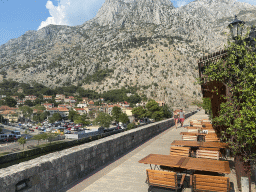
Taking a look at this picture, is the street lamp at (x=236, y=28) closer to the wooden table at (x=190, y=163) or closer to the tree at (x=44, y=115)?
the wooden table at (x=190, y=163)

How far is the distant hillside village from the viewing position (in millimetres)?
105356

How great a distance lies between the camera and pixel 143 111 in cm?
8781

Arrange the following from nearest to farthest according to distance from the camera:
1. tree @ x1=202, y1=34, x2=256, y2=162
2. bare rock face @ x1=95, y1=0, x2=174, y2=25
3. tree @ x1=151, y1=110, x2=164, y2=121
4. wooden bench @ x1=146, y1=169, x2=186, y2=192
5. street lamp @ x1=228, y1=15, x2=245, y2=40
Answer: tree @ x1=202, y1=34, x2=256, y2=162 → wooden bench @ x1=146, y1=169, x2=186, y2=192 → street lamp @ x1=228, y1=15, x2=245, y2=40 → tree @ x1=151, y1=110, x2=164, y2=121 → bare rock face @ x1=95, y1=0, x2=174, y2=25

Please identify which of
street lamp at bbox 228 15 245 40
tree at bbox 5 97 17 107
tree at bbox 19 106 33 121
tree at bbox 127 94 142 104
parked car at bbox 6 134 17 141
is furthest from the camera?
tree at bbox 127 94 142 104

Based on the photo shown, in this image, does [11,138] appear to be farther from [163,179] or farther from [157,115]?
[163,179]

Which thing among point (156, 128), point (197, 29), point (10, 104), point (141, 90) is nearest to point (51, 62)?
point (10, 104)

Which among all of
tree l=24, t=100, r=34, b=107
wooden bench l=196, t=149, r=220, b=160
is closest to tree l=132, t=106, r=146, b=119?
tree l=24, t=100, r=34, b=107

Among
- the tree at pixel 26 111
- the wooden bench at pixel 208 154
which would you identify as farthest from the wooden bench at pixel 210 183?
the tree at pixel 26 111

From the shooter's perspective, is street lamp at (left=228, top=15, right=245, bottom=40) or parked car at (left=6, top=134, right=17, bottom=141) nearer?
street lamp at (left=228, top=15, right=245, bottom=40)

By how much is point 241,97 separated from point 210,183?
1.54 meters

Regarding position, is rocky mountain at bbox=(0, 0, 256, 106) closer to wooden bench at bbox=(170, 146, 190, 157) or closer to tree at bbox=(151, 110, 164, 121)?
tree at bbox=(151, 110, 164, 121)

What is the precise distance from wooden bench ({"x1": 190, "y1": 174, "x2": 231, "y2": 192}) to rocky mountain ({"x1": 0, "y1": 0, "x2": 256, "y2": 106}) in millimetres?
106071

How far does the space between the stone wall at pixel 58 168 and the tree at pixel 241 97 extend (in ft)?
11.1

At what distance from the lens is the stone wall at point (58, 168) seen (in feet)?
10.1
